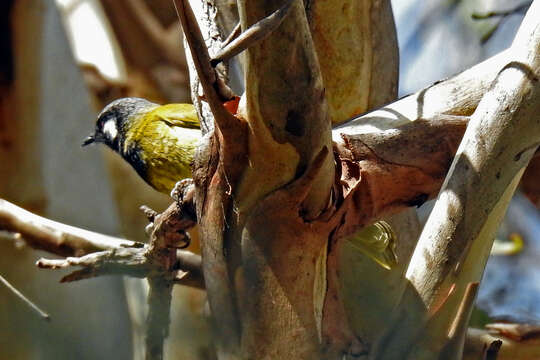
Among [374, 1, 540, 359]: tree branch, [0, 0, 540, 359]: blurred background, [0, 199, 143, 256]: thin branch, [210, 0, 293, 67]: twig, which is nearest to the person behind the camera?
[210, 0, 293, 67]: twig

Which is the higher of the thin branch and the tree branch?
the tree branch

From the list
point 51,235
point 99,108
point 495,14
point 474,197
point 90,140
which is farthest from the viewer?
point 99,108

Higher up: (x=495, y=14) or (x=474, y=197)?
(x=495, y=14)

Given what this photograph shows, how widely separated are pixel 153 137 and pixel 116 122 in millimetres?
254

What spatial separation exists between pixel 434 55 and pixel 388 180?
2.17 m

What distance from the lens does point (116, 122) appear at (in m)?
2.63

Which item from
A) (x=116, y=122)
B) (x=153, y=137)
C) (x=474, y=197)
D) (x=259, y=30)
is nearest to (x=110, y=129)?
(x=116, y=122)

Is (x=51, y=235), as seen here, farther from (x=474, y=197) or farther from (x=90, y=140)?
(x=474, y=197)

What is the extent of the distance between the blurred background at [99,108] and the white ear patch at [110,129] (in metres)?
0.23

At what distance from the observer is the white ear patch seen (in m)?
2.64

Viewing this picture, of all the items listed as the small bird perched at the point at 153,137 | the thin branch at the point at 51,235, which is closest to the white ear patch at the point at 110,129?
the small bird perched at the point at 153,137

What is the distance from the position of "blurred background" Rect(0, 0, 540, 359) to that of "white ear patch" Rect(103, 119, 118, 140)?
0.23m

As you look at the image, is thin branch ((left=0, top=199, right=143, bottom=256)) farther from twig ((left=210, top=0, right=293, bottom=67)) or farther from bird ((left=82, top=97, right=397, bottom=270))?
twig ((left=210, top=0, right=293, bottom=67))

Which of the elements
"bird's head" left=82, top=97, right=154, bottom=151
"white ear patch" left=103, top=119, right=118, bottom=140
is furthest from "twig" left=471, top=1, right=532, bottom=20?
"white ear patch" left=103, top=119, right=118, bottom=140
